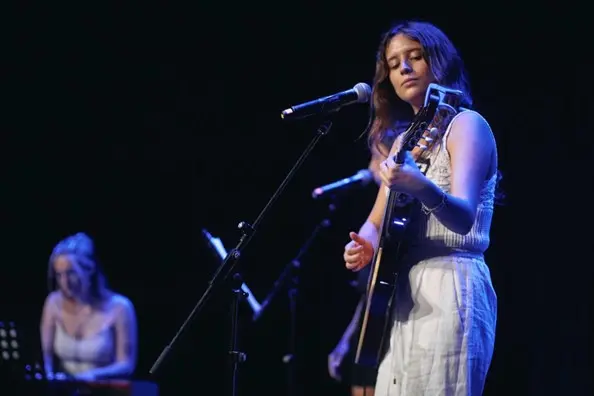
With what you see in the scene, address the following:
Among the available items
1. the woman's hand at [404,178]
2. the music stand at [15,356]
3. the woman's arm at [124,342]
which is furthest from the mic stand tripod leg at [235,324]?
the woman's arm at [124,342]

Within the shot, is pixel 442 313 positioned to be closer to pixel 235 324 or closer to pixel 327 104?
pixel 235 324

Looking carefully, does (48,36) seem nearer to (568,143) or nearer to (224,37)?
(224,37)

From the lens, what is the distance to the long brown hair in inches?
97.0

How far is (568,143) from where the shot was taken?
4.43 meters

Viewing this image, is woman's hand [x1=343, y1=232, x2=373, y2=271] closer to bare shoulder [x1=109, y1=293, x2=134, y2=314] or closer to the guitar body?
the guitar body

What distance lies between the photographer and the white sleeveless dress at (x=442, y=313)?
2.11 meters

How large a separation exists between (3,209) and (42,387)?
3118mm

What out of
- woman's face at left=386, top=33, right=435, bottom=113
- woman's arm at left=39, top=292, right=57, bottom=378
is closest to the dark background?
woman's arm at left=39, top=292, right=57, bottom=378

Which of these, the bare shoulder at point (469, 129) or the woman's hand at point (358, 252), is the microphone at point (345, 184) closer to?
the woman's hand at point (358, 252)

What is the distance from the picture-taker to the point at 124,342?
16.4ft

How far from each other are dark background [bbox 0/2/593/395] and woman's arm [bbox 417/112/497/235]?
297 cm

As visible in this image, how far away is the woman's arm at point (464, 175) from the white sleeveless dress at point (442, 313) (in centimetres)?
6

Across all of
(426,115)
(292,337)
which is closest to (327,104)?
(426,115)

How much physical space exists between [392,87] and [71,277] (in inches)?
127
